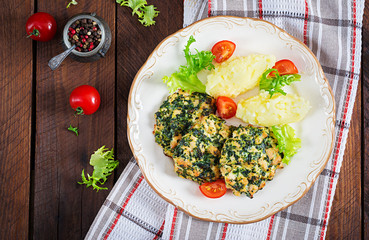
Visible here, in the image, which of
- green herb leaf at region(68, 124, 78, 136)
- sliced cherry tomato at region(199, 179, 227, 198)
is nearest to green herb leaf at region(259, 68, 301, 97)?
sliced cherry tomato at region(199, 179, 227, 198)

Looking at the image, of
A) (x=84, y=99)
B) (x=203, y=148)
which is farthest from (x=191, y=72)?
(x=84, y=99)

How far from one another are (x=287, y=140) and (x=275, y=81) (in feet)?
2.31

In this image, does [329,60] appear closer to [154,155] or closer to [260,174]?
[260,174]

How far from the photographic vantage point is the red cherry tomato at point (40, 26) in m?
4.10

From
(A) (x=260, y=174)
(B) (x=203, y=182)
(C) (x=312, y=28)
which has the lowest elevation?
(B) (x=203, y=182)

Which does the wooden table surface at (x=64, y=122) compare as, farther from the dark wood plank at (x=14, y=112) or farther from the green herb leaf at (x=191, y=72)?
the green herb leaf at (x=191, y=72)

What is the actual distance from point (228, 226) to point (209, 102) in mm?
1605

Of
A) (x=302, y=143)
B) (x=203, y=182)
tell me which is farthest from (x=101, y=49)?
(x=302, y=143)

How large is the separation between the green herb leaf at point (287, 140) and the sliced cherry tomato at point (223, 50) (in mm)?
1007

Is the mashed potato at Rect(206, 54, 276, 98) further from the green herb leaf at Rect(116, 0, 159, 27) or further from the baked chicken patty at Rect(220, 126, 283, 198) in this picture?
the green herb leaf at Rect(116, 0, 159, 27)

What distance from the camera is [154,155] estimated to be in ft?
13.2

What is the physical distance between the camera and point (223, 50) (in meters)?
3.91

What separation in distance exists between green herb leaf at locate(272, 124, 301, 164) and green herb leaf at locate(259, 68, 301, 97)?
422 mm

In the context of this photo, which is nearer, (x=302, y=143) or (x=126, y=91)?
(x=302, y=143)
